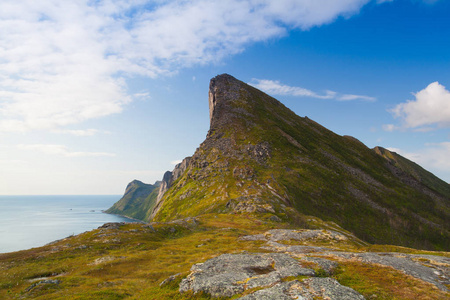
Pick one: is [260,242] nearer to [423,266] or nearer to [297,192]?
[423,266]

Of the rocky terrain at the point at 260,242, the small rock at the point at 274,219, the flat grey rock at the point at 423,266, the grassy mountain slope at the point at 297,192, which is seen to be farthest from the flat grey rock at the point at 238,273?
the grassy mountain slope at the point at 297,192

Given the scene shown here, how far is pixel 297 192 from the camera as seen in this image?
134 metres

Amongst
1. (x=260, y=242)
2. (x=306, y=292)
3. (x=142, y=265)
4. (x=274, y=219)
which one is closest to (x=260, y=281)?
(x=306, y=292)

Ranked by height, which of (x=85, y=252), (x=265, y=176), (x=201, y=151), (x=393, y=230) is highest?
(x=201, y=151)

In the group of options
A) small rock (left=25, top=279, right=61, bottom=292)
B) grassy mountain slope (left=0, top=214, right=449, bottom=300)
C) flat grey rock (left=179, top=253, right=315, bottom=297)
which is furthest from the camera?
small rock (left=25, top=279, right=61, bottom=292)

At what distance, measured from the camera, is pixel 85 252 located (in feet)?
187

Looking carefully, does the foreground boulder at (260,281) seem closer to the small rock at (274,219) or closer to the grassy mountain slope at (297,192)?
the small rock at (274,219)

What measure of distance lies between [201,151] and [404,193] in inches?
6492

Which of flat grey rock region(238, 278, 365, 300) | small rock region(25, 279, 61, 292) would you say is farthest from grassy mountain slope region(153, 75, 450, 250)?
flat grey rock region(238, 278, 365, 300)

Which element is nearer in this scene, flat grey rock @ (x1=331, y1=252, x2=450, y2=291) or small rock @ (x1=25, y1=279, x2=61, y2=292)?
flat grey rock @ (x1=331, y1=252, x2=450, y2=291)

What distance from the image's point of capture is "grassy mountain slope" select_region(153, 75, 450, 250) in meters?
125

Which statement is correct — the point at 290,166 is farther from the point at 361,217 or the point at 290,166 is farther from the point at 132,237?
the point at 132,237

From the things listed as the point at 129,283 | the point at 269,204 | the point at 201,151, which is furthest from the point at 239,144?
the point at 129,283

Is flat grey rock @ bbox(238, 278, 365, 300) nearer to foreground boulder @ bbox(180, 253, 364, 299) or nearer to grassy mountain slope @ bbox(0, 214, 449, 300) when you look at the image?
foreground boulder @ bbox(180, 253, 364, 299)
